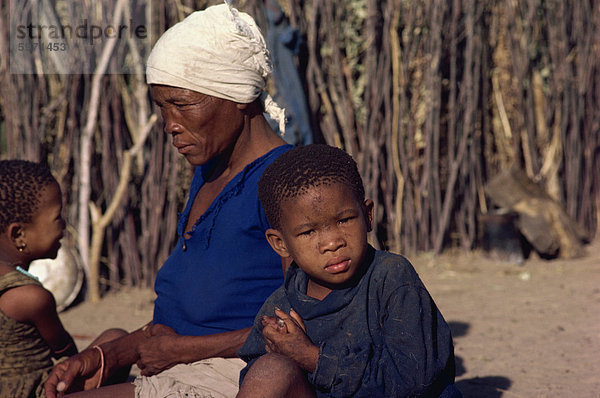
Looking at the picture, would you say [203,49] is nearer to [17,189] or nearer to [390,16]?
[17,189]

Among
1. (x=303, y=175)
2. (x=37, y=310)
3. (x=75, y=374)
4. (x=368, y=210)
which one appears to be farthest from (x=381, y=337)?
(x=37, y=310)

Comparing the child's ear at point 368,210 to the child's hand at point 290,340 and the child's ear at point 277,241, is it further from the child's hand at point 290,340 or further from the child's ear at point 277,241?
the child's hand at point 290,340

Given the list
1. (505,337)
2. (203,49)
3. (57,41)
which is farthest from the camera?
(57,41)

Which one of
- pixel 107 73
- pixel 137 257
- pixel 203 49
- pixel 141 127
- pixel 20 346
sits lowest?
pixel 137 257

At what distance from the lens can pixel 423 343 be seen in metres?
1.76

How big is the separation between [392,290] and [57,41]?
13.4ft

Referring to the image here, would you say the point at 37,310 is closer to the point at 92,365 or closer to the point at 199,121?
the point at 92,365

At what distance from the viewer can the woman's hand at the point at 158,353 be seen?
224 cm

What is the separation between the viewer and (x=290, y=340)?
1.82 metres

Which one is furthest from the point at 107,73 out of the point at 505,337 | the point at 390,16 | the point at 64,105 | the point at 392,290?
the point at 392,290

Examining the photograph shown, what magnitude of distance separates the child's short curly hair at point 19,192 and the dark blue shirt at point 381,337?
1.23 metres

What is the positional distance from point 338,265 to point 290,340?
0.78 ft

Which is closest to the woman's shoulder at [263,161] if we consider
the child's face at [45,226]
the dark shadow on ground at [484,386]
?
the child's face at [45,226]

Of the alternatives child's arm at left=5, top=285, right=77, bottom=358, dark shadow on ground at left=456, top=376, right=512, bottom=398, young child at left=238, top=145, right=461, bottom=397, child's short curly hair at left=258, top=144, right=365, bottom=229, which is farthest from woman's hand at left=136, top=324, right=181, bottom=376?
dark shadow on ground at left=456, top=376, right=512, bottom=398
